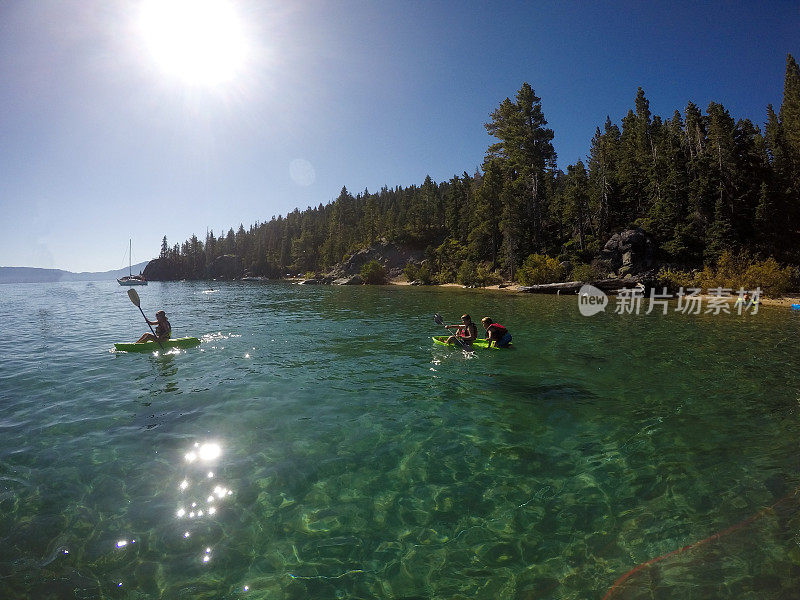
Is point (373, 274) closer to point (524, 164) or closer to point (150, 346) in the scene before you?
point (524, 164)

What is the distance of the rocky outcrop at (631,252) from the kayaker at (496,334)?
45.8 metres

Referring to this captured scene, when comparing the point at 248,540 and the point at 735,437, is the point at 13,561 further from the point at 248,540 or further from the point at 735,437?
the point at 735,437

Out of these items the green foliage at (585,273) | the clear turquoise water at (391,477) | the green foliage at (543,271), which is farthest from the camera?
the green foliage at (543,271)

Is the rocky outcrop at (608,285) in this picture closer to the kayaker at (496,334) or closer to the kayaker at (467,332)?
the kayaker at (496,334)

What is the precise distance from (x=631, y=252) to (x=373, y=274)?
57437 mm

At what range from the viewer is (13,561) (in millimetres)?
4672

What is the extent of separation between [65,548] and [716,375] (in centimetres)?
1702

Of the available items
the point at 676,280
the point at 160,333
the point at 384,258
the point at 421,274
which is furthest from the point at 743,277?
the point at 384,258

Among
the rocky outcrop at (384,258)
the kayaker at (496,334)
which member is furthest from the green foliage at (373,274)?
the kayaker at (496,334)

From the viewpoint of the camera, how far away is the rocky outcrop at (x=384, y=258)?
10400 cm

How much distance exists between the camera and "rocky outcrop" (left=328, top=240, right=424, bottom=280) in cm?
10400

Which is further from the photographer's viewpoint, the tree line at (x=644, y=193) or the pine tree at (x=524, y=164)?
the pine tree at (x=524, y=164)

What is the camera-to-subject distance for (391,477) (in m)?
6.55

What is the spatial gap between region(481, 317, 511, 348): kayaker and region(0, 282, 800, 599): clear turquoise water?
7.25 ft
